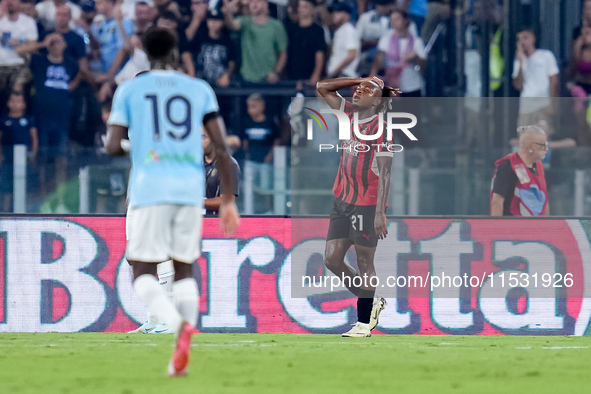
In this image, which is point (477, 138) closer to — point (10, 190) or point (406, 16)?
point (406, 16)

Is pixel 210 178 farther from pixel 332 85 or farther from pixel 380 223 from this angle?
pixel 380 223

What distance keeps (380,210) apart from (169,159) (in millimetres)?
3529

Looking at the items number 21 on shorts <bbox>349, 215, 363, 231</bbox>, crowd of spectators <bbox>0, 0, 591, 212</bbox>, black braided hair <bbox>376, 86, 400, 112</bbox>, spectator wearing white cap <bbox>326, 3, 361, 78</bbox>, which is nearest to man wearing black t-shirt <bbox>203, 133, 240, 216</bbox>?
number 21 on shorts <bbox>349, 215, 363, 231</bbox>

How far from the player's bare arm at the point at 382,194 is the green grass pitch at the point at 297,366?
102cm

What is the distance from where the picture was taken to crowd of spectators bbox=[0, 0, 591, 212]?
11.4m

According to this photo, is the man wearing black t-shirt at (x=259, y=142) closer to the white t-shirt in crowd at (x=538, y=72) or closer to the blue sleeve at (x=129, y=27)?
the blue sleeve at (x=129, y=27)

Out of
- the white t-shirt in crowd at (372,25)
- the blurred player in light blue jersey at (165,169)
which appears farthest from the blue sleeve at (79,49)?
the blurred player in light blue jersey at (165,169)

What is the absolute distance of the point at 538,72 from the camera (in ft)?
37.2

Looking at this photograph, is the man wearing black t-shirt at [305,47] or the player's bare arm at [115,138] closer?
the player's bare arm at [115,138]

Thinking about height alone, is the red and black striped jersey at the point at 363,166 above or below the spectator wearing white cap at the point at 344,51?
below

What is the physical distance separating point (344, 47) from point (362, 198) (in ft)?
13.5

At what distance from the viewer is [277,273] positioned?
8.54 meters

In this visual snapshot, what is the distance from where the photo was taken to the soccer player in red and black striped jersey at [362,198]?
817 centimetres

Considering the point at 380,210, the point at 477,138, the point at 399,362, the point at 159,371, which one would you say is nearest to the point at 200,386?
the point at 159,371
